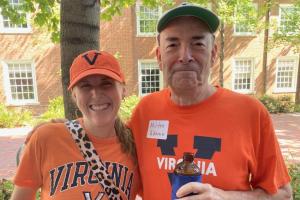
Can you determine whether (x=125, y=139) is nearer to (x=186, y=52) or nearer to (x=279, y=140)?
(x=186, y=52)

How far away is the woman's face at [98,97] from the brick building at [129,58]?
43.2 feet

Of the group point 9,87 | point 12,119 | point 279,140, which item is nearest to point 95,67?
point 279,140

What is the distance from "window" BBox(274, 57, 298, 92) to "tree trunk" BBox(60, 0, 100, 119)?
56.9 ft

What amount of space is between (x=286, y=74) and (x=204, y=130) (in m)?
18.4

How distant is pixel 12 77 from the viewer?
49.6ft

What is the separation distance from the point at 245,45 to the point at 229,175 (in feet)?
54.8

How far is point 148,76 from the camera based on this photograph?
16562 mm

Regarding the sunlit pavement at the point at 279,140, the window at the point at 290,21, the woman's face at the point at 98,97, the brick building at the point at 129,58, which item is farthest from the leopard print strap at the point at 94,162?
the window at the point at 290,21

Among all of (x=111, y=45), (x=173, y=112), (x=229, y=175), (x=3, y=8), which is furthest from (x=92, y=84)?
(x=111, y=45)

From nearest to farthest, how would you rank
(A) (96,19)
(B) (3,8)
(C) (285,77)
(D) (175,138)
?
A: (D) (175,138), (A) (96,19), (B) (3,8), (C) (285,77)

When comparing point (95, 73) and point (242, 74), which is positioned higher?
point (95, 73)

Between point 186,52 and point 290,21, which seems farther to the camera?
point 290,21

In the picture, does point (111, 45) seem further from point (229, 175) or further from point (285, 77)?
point (229, 175)

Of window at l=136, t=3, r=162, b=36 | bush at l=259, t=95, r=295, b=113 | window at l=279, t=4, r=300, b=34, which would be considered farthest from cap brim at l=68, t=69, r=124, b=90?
window at l=279, t=4, r=300, b=34
